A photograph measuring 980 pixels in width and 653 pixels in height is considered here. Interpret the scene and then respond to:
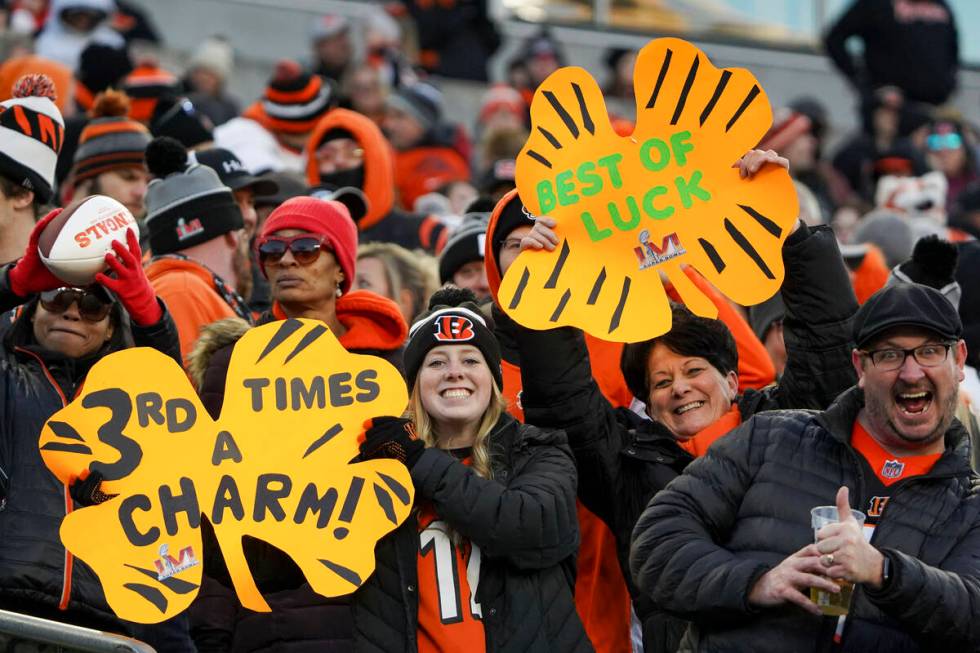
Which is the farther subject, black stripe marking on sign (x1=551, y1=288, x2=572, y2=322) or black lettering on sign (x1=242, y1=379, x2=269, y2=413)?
black lettering on sign (x1=242, y1=379, x2=269, y2=413)

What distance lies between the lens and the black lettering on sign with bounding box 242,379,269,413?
17.4 ft

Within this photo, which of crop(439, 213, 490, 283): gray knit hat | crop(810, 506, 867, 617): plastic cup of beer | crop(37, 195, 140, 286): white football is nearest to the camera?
crop(810, 506, 867, 617): plastic cup of beer

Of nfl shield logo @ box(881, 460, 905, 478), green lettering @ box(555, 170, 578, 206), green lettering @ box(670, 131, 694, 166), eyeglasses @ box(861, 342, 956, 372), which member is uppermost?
green lettering @ box(670, 131, 694, 166)

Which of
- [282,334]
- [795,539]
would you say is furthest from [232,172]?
[795,539]

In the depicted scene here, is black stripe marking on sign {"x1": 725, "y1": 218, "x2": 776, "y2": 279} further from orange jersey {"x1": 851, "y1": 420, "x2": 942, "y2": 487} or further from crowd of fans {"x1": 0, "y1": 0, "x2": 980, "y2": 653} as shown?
orange jersey {"x1": 851, "y1": 420, "x2": 942, "y2": 487}

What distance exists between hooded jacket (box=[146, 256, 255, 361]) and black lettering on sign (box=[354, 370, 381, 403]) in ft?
3.37

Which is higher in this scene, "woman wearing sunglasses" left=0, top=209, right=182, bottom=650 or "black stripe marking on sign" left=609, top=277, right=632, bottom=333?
"black stripe marking on sign" left=609, top=277, right=632, bottom=333

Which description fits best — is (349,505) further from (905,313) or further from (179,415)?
(905,313)

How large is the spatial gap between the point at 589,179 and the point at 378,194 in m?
3.41

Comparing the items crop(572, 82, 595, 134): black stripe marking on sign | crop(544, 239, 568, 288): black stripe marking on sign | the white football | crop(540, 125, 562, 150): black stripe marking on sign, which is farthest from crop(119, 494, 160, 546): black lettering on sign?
crop(572, 82, 595, 134): black stripe marking on sign

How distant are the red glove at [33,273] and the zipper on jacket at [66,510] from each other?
0.59 ft

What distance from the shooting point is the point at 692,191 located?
538cm

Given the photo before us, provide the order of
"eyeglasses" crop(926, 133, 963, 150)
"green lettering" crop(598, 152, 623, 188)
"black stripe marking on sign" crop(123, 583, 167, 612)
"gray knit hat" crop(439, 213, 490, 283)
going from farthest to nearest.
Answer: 1. "eyeglasses" crop(926, 133, 963, 150)
2. "gray knit hat" crop(439, 213, 490, 283)
3. "green lettering" crop(598, 152, 623, 188)
4. "black stripe marking on sign" crop(123, 583, 167, 612)

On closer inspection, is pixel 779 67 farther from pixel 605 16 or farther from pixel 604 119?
pixel 604 119
